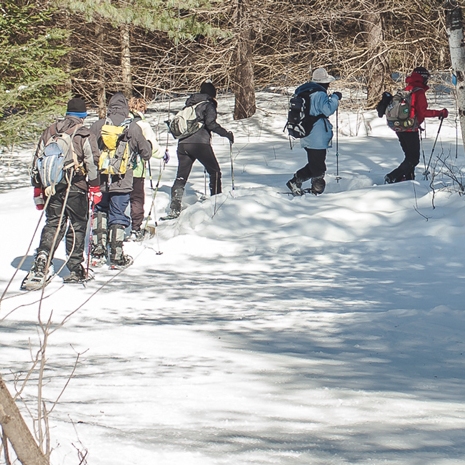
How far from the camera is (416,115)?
34.2ft

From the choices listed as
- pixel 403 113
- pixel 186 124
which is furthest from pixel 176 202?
pixel 403 113

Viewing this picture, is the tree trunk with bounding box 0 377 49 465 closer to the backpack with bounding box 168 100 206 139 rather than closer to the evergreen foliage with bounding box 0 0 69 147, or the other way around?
the backpack with bounding box 168 100 206 139

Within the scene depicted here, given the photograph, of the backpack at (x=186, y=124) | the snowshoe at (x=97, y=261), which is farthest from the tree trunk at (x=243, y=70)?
the snowshoe at (x=97, y=261)

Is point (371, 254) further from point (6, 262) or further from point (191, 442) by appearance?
point (191, 442)

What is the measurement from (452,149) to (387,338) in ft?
33.6

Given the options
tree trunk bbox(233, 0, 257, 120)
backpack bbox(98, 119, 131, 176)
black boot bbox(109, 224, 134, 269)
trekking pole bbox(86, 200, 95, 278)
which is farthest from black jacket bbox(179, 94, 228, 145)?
tree trunk bbox(233, 0, 257, 120)

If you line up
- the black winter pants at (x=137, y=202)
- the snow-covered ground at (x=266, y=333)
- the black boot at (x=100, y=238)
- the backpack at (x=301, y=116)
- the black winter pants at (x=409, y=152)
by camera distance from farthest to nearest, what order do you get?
1. the black winter pants at (x=409, y=152)
2. the backpack at (x=301, y=116)
3. the black winter pants at (x=137, y=202)
4. the black boot at (x=100, y=238)
5. the snow-covered ground at (x=266, y=333)

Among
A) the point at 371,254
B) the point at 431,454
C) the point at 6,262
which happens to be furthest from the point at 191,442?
the point at 6,262

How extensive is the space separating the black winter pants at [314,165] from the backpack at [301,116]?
1.03 feet

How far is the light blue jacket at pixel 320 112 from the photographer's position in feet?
33.2

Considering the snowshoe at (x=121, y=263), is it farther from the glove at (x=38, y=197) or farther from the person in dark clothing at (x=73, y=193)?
the glove at (x=38, y=197)

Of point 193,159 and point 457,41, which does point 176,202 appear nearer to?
point 193,159

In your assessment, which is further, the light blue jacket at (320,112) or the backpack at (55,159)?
the light blue jacket at (320,112)

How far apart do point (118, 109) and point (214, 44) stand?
12.0 m
